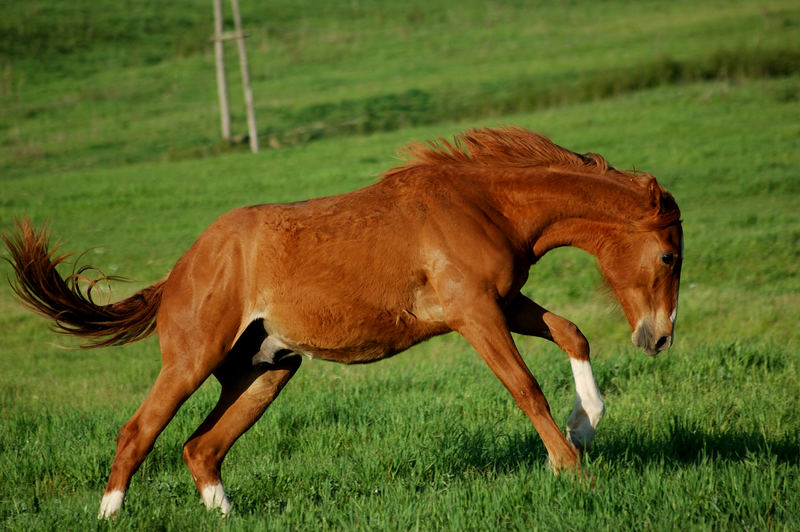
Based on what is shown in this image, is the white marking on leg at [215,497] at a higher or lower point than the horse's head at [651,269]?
lower

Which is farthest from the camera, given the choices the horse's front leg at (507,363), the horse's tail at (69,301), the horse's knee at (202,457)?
the horse's tail at (69,301)

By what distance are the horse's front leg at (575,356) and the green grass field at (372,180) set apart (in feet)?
0.95

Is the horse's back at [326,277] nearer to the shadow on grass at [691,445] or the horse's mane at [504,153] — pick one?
the horse's mane at [504,153]

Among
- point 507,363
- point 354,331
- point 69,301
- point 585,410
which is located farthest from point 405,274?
point 69,301

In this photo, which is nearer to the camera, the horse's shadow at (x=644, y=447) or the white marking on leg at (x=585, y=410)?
the white marking on leg at (x=585, y=410)

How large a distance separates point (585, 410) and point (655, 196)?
4.46ft

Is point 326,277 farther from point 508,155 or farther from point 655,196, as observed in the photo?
point 655,196

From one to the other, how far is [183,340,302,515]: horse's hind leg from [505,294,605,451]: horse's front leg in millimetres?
1568

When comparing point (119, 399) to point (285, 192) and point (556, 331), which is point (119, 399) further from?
point (285, 192)

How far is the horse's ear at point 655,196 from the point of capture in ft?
18.0

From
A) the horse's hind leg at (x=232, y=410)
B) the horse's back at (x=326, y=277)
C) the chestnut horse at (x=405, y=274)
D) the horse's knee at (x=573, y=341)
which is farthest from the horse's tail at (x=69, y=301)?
the horse's knee at (x=573, y=341)

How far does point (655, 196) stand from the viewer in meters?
5.48

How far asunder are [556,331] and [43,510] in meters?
3.23

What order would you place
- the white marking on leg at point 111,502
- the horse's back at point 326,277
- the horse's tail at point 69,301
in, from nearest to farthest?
1. the white marking on leg at point 111,502
2. the horse's back at point 326,277
3. the horse's tail at point 69,301
